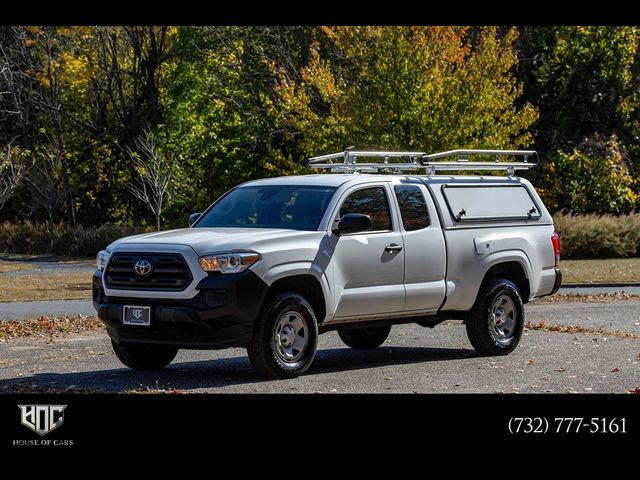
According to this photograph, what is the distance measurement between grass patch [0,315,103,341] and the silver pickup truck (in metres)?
4.49

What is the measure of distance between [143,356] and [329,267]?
227 cm

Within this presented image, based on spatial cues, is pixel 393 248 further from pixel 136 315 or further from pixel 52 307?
pixel 52 307

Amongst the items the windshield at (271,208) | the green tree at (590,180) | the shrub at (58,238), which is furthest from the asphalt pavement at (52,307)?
the shrub at (58,238)

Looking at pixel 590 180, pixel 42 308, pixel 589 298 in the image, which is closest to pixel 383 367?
pixel 42 308

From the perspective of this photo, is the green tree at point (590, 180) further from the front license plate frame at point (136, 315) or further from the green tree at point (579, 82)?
the front license plate frame at point (136, 315)

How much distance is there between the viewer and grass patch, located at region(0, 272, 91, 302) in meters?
26.7

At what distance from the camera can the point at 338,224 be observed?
40.9ft

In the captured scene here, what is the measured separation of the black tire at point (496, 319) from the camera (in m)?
14.1

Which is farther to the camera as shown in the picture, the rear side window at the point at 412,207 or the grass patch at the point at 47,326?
the grass patch at the point at 47,326

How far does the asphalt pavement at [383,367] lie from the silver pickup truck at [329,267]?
40 cm

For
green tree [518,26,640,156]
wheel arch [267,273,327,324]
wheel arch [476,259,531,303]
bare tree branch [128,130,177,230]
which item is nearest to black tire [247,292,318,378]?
wheel arch [267,273,327,324]

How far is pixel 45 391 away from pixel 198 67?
39354mm

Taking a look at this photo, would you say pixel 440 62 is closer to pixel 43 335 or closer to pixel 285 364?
pixel 43 335

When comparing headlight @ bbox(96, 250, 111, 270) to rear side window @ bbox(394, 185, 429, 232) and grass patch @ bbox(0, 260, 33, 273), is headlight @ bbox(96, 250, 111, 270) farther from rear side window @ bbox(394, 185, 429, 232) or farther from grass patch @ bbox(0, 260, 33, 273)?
grass patch @ bbox(0, 260, 33, 273)
